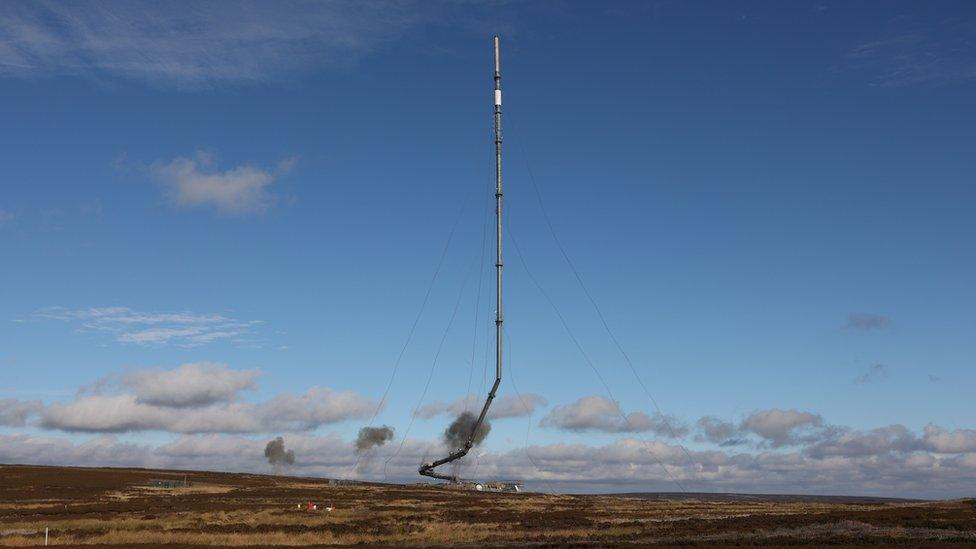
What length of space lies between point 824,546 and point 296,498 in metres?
70.6

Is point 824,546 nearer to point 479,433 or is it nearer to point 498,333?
point 498,333

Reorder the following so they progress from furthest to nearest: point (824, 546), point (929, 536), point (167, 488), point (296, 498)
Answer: point (167, 488)
point (296, 498)
point (929, 536)
point (824, 546)

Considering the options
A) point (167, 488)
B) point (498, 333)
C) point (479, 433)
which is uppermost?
point (498, 333)

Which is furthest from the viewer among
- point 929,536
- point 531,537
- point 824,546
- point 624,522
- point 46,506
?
point 46,506

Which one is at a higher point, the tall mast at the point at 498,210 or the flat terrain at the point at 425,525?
the tall mast at the point at 498,210

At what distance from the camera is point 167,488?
4852 inches

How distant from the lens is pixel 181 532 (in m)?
58.5

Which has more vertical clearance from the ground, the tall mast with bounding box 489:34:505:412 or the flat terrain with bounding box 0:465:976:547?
the tall mast with bounding box 489:34:505:412

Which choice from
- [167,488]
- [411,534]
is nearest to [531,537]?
[411,534]

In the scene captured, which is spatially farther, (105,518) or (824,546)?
(105,518)

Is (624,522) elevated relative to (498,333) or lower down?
lower down

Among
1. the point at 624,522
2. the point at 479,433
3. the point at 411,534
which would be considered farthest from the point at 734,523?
the point at 479,433

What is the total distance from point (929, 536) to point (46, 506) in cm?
7558

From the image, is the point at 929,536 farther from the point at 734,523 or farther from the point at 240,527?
the point at 240,527
